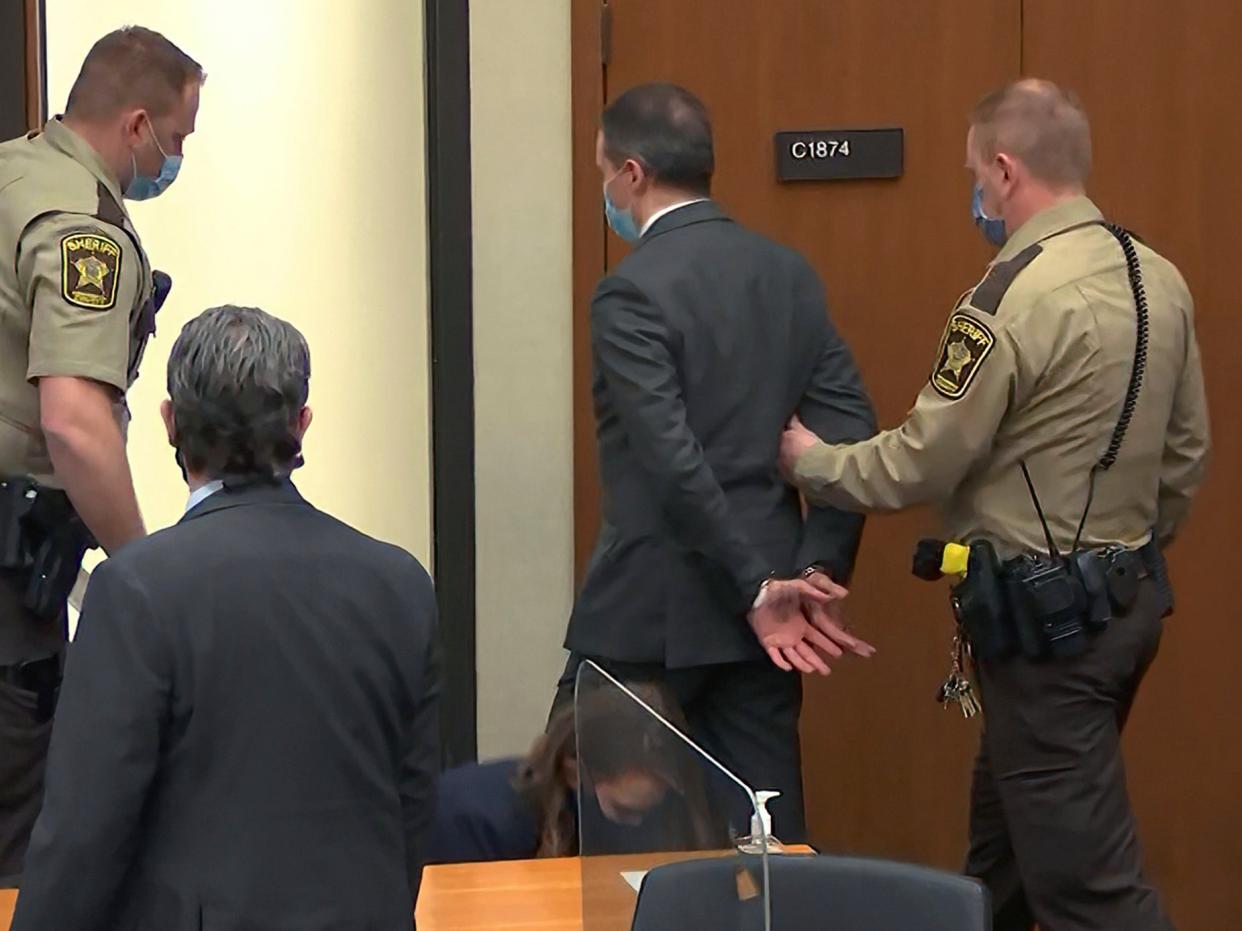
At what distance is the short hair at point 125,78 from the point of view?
304cm

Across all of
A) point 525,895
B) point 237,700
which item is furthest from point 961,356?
point 237,700

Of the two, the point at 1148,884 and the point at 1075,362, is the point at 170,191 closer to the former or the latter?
the point at 1075,362

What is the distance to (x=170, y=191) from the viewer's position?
14.1 ft

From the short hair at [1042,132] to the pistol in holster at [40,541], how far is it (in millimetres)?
1630

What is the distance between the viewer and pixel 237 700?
5.75ft

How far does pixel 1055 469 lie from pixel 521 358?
1.34 meters

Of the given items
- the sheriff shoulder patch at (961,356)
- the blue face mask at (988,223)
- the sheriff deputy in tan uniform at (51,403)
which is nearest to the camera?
the sheriff deputy in tan uniform at (51,403)

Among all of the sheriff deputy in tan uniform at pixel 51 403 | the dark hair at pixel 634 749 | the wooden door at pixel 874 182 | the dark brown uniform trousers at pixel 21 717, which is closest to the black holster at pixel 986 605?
the wooden door at pixel 874 182

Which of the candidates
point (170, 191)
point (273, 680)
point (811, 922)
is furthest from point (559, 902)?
point (170, 191)

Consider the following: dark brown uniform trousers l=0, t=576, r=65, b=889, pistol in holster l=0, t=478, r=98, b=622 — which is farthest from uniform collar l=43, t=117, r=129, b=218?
dark brown uniform trousers l=0, t=576, r=65, b=889

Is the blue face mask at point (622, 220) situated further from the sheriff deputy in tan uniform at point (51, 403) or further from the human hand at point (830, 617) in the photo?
the sheriff deputy in tan uniform at point (51, 403)

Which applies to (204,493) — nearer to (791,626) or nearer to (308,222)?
(791,626)

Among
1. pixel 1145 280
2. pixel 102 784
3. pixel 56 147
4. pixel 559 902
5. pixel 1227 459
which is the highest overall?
pixel 56 147

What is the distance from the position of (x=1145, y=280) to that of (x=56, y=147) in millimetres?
1783
